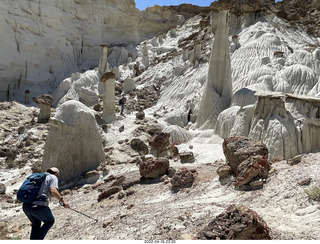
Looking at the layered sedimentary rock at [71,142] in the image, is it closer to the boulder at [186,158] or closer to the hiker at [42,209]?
the boulder at [186,158]

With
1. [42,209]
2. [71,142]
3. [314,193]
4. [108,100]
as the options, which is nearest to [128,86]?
[108,100]

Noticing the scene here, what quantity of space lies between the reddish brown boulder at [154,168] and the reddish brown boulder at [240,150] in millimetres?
1735

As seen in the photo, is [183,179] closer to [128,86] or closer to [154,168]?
[154,168]

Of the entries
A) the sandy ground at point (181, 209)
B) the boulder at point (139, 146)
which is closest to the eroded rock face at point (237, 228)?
the sandy ground at point (181, 209)

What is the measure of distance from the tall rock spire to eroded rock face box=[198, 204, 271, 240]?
1180 centimetres

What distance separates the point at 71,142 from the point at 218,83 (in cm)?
918

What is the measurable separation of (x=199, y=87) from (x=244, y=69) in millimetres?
3200

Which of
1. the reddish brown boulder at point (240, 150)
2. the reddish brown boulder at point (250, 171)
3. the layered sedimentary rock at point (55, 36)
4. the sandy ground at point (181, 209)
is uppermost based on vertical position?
the layered sedimentary rock at point (55, 36)

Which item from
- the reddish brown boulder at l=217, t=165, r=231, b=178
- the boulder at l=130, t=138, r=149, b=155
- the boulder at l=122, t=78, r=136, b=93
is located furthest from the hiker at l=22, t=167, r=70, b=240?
the boulder at l=122, t=78, r=136, b=93

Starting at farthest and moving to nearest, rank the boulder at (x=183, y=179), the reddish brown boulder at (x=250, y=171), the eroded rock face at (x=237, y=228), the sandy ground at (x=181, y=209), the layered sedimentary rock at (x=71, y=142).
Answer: the layered sedimentary rock at (x=71, y=142)
the boulder at (x=183, y=179)
the reddish brown boulder at (x=250, y=171)
the sandy ground at (x=181, y=209)
the eroded rock face at (x=237, y=228)

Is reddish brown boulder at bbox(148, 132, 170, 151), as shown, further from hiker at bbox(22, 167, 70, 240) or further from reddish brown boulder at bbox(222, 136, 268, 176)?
hiker at bbox(22, 167, 70, 240)

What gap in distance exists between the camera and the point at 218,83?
1666 centimetres

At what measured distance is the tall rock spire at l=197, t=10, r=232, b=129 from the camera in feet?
51.4

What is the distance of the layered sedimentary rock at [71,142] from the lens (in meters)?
10.2
